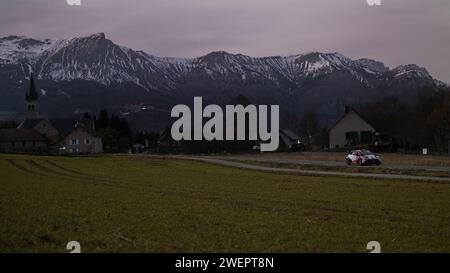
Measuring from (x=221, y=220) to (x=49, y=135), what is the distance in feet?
446

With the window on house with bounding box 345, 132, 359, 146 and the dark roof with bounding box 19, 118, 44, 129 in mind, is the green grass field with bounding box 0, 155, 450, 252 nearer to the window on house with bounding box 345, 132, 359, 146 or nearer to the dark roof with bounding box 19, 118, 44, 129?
the window on house with bounding box 345, 132, 359, 146

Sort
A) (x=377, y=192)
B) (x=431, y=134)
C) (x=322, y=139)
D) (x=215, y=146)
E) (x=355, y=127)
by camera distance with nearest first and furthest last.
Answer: (x=377, y=192) → (x=215, y=146) → (x=431, y=134) → (x=355, y=127) → (x=322, y=139)

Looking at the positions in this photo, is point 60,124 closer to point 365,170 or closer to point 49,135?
point 49,135

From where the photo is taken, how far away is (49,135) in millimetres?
146250

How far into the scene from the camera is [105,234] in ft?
46.4

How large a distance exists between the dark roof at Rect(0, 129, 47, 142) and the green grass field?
4292 inches

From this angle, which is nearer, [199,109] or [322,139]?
[199,109]

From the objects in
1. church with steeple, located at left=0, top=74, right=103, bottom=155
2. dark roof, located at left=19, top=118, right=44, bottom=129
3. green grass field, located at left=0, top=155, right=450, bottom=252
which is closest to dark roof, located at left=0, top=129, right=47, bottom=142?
church with steeple, located at left=0, top=74, right=103, bottom=155

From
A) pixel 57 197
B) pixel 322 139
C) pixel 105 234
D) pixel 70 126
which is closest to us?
pixel 105 234

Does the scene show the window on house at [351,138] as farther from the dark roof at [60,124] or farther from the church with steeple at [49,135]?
the dark roof at [60,124]
